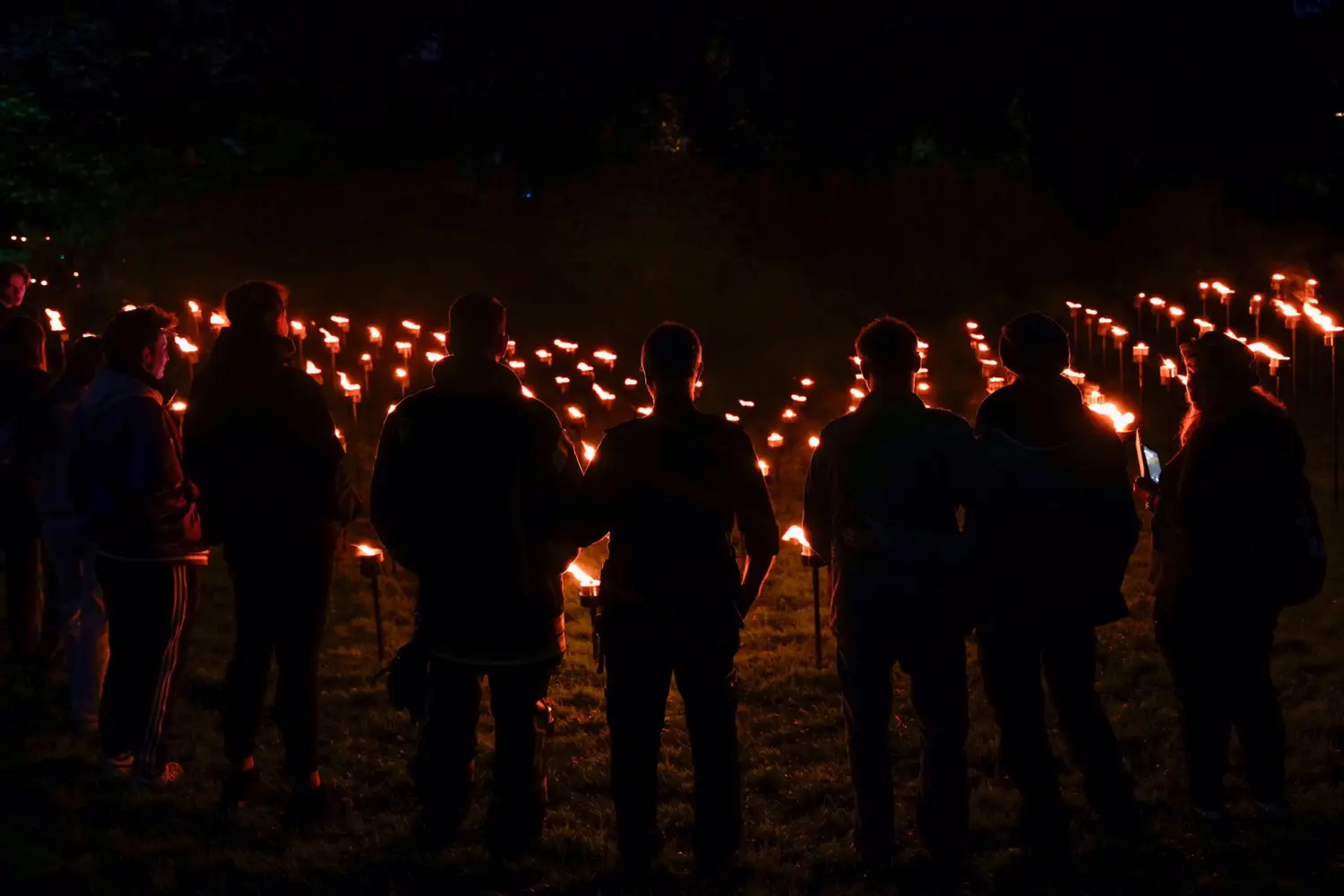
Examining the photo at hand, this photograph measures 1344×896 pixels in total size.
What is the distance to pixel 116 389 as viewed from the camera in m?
5.25

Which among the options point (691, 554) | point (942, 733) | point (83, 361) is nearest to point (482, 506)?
point (691, 554)

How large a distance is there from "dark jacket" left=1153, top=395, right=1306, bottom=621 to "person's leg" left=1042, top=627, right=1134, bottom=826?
48cm

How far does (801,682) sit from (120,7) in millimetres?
16719

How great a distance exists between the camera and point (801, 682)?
7.30 meters

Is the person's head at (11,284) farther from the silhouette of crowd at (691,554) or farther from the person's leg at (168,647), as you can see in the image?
the person's leg at (168,647)

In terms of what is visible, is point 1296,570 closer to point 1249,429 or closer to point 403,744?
point 1249,429

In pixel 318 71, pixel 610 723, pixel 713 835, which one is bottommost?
pixel 713 835

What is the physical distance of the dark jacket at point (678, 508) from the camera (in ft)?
14.5

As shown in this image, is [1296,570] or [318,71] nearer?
[1296,570]

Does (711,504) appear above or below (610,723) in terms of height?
above

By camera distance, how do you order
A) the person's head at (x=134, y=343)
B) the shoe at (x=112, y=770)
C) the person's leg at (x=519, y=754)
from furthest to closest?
the shoe at (x=112, y=770) < the person's head at (x=134, y=343) < the person's leg at (x=519, y=754)

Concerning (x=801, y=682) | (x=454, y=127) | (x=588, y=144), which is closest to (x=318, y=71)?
(x=454, y=127)

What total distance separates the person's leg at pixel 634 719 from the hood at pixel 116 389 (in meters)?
1.96

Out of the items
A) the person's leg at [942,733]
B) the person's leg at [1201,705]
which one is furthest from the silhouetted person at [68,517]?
the person's leg at [1201,705]
